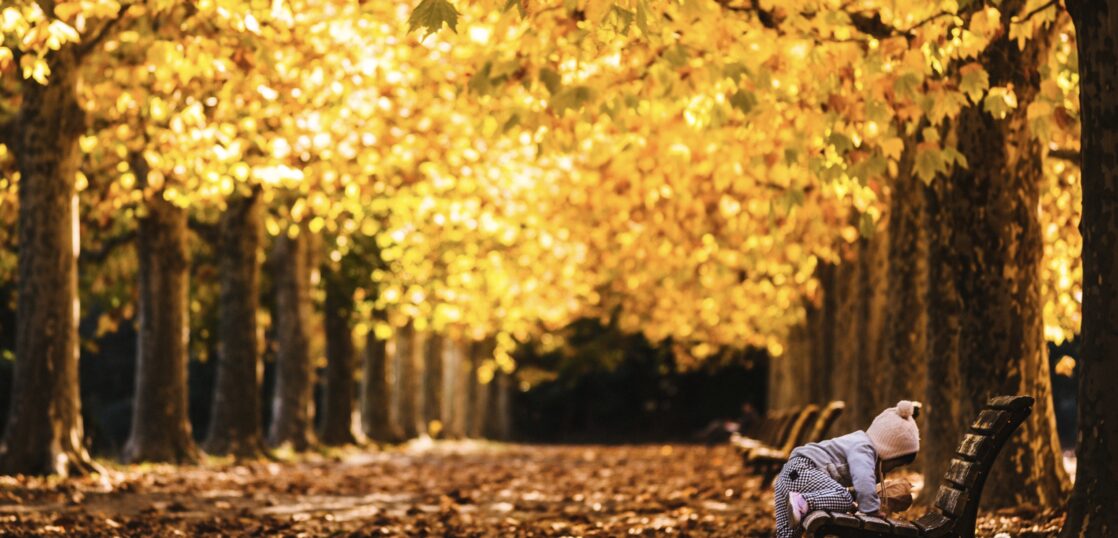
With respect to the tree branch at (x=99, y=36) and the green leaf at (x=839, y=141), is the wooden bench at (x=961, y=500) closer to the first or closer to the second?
the green leaf at (x=839, y=141)

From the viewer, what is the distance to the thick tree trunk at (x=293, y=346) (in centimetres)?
2975

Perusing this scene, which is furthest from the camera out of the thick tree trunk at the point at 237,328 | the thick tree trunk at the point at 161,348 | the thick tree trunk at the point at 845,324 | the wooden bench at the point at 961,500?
the thick tree trunk at the point at 237,328

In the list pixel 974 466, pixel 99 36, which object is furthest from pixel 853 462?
pixel 99 36

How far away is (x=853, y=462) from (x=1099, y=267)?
5.76 ft

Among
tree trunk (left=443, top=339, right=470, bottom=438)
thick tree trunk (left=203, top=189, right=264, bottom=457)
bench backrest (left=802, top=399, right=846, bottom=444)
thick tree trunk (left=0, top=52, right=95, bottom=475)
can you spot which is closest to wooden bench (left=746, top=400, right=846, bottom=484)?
bench backrest (left=802, top=399, right=846, bottom=444)

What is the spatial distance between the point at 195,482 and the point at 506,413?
46.9m

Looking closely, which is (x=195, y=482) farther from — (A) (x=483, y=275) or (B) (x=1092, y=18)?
(A) (x=483, y=275)

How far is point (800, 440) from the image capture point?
18.3 metres

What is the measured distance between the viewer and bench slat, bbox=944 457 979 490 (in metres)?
8.23

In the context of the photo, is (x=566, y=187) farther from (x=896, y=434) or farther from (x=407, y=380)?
(x=896, y=434)

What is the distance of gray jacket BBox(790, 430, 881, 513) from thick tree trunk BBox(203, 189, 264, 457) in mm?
18656

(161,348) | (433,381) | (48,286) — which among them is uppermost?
(48,286)

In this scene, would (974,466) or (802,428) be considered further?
(802,428)

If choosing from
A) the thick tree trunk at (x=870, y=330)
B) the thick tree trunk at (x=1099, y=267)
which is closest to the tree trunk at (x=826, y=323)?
the thick tree trunk at (x=870, y=330)
